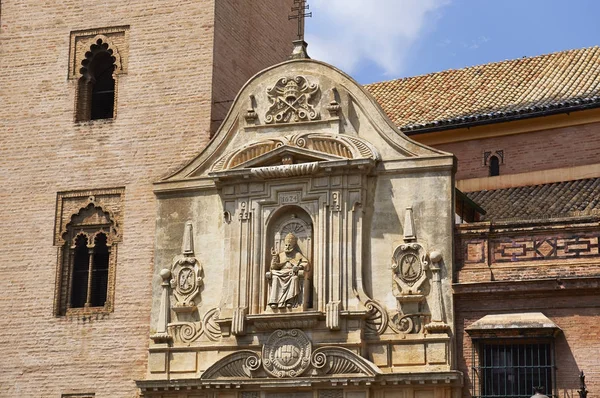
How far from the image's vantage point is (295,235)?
21.7 meters

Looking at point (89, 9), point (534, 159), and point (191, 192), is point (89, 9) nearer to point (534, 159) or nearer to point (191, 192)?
point (191, 192)

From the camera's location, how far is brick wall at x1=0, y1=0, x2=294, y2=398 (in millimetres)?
23172

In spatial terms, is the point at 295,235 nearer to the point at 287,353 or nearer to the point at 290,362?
the point at 287,353

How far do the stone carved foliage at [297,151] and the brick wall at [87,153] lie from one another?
1.57m

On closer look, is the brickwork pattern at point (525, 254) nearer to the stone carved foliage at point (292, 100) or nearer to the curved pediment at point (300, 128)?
the curved pediment at point (300, 128)

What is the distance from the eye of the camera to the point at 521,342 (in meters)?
20.0

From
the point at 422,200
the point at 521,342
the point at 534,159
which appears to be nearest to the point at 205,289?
the point at 422,200

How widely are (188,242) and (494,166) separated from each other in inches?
257

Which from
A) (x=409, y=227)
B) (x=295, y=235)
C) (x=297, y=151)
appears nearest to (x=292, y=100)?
(x=297, y=151)

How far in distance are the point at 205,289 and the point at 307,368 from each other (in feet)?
8.19

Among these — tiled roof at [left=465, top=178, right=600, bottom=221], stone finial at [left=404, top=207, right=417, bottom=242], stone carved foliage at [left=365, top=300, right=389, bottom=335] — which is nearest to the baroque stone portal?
stone carved foliage at [left=365, top=300, right=389, bottom=335]

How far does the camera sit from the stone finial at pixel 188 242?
22.2m

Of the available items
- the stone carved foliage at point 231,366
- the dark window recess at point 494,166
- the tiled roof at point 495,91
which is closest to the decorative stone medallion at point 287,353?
the stone carved foliage at point 231,366

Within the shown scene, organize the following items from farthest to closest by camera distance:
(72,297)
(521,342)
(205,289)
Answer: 1. (72,297)
2. (205,289)
3. (521,342)
